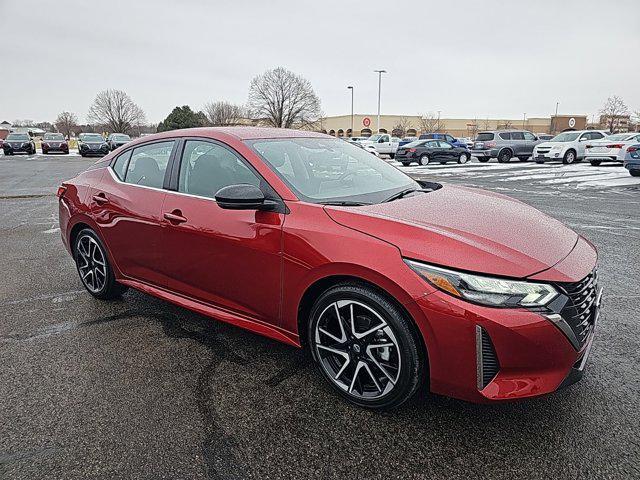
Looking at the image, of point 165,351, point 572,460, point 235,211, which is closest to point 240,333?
point 165,351

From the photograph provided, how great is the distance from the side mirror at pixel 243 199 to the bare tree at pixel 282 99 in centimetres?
6479

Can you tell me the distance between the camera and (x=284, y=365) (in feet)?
Answer: 9.83

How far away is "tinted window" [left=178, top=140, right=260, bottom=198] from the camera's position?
3066mm

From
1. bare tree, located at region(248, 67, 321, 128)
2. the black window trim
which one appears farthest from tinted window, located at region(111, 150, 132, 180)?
bare tree, located at region(248, 67, 321, 128)

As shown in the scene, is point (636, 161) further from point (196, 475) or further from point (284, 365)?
point (196, 475)

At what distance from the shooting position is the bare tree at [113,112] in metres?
77.7

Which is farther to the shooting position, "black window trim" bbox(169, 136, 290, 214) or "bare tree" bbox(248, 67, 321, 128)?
"bare tree" bbox(248, 67, 321, 128)

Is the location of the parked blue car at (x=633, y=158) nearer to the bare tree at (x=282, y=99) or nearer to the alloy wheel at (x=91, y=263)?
the alloy wheel at (x=91, y=263)

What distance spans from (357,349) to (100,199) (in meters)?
2.73

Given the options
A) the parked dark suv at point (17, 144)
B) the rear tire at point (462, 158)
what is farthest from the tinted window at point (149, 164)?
the parked dark suv at point (17, 144)

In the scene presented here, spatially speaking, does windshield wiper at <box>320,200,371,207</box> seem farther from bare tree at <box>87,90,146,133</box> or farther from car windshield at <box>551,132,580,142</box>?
bare tree at <box>87,90,146,133</box>

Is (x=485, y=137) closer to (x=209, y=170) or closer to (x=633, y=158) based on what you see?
(x=633, y=158)

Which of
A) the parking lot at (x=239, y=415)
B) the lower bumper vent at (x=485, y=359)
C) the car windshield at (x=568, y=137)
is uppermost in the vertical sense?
the car windshield at (x=568, y=137)

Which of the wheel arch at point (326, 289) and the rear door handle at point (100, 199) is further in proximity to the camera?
the rear door handle at point (100, 199)
